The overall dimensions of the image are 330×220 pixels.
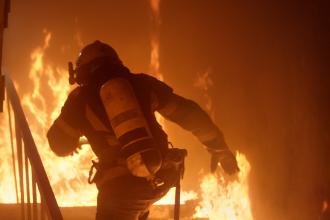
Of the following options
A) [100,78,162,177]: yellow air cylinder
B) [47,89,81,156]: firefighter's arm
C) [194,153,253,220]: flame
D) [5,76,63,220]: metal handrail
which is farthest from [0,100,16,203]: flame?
[100,78,162,177]: yellow air cylinder

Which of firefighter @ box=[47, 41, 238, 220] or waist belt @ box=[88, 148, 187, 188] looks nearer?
firefighter @ box=[47, 41, 238, 220]

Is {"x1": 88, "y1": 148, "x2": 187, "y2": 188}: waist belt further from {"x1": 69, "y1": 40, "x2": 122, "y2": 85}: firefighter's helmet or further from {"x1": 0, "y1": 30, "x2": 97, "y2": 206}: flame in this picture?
{"x1": 0, "y1": 30, "x2": 97, "y2": 206}: flame

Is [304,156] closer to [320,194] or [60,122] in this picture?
[320,194]

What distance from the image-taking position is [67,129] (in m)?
3.09

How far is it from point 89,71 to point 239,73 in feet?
12.6

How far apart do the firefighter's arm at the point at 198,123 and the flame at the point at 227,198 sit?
9.78ft

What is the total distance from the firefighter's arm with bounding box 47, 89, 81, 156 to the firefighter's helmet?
0.13m

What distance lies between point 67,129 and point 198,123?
1.00 metres

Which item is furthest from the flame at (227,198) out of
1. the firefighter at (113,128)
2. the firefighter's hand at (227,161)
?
the firefighter at (113,128)

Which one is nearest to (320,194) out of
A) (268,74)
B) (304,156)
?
(304,156)

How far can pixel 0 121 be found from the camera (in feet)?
28.8

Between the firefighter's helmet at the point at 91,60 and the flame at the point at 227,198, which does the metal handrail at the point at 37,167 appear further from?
the flame at the point at 227,198

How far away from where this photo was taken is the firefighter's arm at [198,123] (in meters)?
3.38

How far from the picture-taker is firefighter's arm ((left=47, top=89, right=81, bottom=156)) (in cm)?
305
